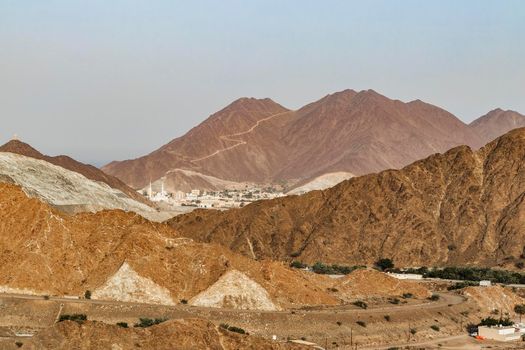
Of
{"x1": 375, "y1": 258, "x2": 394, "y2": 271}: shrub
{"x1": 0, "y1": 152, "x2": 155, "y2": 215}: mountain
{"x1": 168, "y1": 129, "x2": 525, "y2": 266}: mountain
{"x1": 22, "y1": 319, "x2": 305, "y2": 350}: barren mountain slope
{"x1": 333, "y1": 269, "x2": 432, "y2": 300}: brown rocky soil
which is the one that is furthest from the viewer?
{"x1": 0, "y1": 152, "x2": 155, "y2": 215}: mountain

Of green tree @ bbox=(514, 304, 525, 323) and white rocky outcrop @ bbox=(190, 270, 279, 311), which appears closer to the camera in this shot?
white rocky outcrop @ bbox=(190, 270, 279, 311)

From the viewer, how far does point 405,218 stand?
472 feet

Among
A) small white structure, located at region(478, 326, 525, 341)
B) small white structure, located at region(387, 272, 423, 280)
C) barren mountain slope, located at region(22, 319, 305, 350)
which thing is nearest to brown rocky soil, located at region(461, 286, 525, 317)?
small white structure, located at region(478, 326, 525, 341)

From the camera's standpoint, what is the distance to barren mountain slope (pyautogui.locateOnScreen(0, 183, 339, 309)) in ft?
279

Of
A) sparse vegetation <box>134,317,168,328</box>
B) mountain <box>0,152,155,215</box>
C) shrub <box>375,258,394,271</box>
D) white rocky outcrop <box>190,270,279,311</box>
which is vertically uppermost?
mountain <box>0,152,155,215</box>

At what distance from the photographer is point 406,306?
308 feet

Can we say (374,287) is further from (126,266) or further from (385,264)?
(385,264)

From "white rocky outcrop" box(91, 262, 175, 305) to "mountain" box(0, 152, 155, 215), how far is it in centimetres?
5755

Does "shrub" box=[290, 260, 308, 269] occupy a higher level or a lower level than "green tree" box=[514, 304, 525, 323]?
higher

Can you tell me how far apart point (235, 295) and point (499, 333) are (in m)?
21.6

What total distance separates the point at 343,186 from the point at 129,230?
222ft

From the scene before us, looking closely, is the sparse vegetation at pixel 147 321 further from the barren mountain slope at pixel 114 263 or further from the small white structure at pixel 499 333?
the small white structure at pixel 499 333

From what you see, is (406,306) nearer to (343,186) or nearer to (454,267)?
(454,267)

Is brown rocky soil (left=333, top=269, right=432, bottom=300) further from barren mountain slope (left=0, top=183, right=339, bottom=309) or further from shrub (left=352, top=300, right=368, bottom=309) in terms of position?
shrub (left=352, top=300, right=368, bottom=309)
